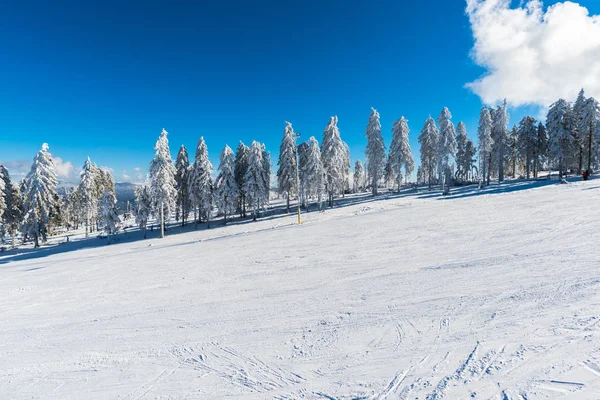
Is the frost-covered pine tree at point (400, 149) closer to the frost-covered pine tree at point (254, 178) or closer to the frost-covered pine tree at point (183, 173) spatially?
the frost-covered pine tree at point (254, 178)

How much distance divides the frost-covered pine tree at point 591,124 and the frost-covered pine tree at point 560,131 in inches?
68.0

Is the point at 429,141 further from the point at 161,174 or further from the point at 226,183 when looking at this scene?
the point at 161,174

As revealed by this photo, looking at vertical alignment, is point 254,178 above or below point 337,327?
above

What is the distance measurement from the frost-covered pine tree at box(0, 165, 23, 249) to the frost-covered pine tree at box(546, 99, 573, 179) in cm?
7550

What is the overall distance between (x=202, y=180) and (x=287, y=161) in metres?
12.2

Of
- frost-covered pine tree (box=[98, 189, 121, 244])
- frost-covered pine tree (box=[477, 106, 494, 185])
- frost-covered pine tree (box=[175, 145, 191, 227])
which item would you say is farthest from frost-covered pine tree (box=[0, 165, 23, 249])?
frost-covered pine tree (box=[477, 106, 494, 185])

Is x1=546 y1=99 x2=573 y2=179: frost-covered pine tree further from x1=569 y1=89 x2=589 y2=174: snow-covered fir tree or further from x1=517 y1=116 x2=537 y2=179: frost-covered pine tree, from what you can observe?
x1=517 y1=116 x2=537 y2=179: frost-covered pine tree

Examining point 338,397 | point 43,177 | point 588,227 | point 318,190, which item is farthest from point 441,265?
point 43,177

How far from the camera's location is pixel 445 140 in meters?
41.5

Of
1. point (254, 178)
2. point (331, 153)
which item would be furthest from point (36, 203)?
point (331, 153)

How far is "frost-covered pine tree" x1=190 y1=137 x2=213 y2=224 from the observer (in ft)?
125

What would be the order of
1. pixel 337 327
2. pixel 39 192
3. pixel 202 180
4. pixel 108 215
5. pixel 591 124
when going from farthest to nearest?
pixel 202 180
pixel 591 124
pixel 108 215
pixel 39 192
pixel 337 327

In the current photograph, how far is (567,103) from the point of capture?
4062 centimetres

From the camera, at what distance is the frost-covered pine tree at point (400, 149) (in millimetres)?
45059
